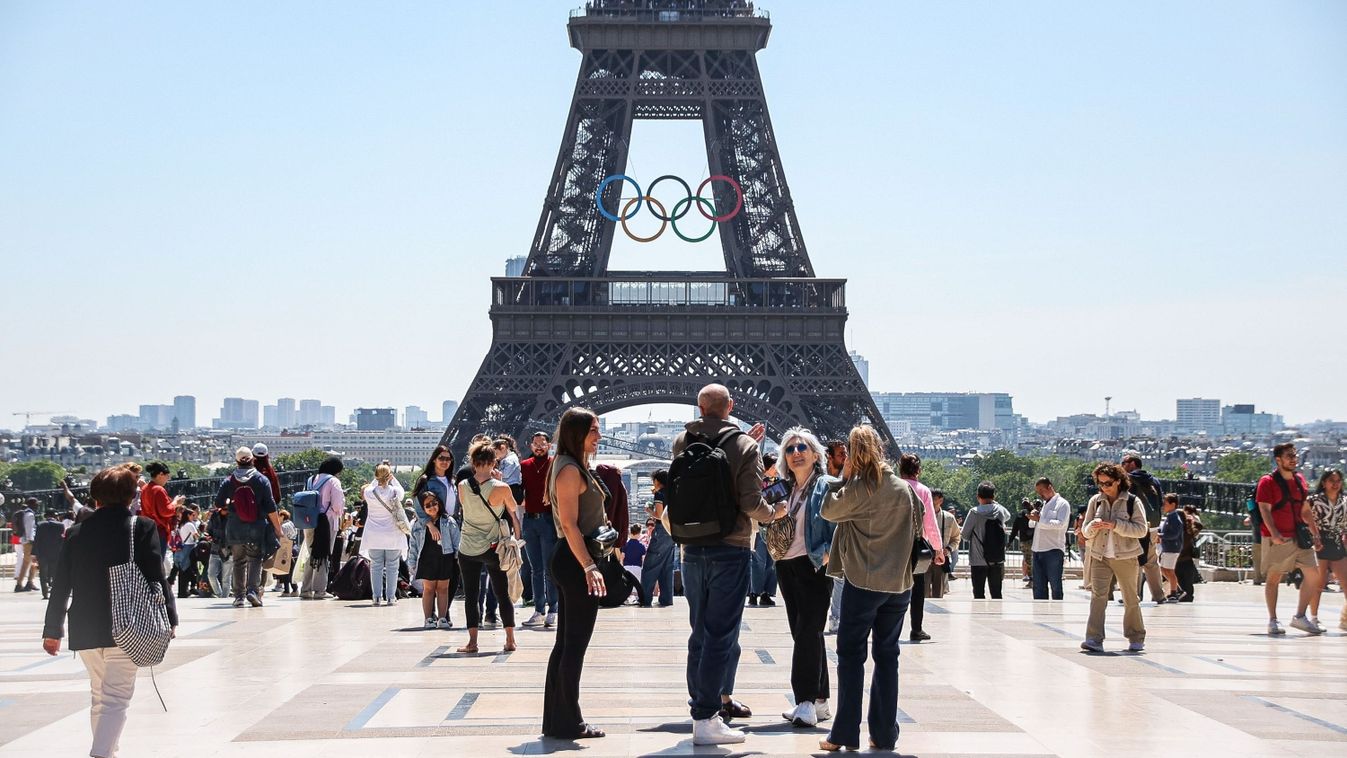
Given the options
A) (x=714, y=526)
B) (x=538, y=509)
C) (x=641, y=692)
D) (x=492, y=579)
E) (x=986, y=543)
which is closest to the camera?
(x=714, y=526)

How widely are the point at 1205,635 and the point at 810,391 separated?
44773 mm

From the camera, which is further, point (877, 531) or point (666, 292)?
point (666, 292)

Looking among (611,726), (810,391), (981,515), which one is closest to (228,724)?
(611,726)

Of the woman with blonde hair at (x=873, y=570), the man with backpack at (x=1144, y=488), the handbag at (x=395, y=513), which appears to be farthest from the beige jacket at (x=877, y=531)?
the handbag at (x=395, y=513)

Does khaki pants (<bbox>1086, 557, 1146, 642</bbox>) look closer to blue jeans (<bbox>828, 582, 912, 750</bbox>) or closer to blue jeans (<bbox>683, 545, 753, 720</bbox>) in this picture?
blue jeans (<bbox>828, 582, 912, 750</bbox>)

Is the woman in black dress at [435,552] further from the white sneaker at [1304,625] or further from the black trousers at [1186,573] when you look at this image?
the black trousers at [1186,573]

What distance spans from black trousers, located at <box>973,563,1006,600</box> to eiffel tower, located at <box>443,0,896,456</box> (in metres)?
39.1

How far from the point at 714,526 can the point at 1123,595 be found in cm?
600

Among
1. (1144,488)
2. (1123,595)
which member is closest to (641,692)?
(1123,595)

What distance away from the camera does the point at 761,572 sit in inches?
774

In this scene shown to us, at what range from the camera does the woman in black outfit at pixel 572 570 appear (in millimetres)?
10008

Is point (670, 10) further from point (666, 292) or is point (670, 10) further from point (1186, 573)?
point (1186, 573)

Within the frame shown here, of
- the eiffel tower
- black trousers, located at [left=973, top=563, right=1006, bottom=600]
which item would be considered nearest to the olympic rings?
the eiffel tower

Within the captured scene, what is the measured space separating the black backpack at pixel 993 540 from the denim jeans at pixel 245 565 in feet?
31.4
